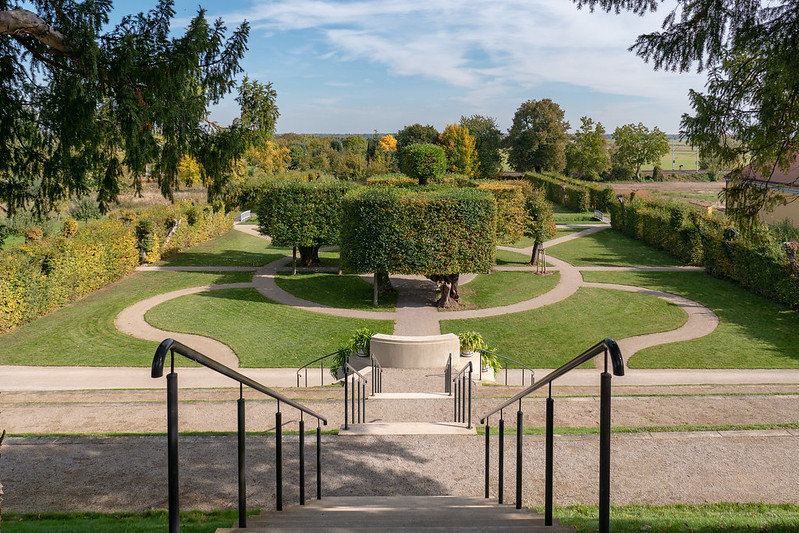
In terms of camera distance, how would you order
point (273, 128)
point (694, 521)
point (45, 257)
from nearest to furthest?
1. point (694, 521)
2. point (273, 128)
3. point (45, 257)

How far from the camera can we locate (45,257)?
832 inches

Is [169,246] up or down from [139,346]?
up

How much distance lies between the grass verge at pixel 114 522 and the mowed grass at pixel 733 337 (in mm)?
13573

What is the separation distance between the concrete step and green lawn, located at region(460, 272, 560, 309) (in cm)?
1336

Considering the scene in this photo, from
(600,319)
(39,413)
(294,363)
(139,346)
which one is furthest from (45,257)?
(600,319)

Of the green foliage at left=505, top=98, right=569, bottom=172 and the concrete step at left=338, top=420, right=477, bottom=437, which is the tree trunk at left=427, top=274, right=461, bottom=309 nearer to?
the concrete step at left=338, top=420, right=477, bottom=437

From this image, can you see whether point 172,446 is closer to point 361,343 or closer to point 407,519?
point 407,519

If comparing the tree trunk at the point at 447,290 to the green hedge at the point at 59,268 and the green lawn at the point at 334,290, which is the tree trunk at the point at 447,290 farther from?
the green hedge at the point at 59,268

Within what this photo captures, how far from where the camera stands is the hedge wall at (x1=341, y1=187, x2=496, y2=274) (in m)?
22.2

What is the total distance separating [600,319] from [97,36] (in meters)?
18.4

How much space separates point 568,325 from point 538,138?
57439 mm


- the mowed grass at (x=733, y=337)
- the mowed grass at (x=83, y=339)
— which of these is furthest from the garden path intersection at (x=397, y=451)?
the mowed grass at (x=83, y=339)

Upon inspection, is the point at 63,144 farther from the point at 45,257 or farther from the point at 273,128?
the point at 45,257

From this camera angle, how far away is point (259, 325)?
20844 millimetres
